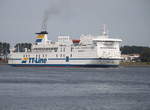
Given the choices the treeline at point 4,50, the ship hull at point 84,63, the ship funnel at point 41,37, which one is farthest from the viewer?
the treeline at point 4,50

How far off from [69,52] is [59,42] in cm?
541

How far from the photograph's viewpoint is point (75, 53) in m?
91.4

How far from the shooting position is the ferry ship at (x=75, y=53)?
88125 mm

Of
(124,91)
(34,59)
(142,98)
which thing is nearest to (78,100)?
(142,98)

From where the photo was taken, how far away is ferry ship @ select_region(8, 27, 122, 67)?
88125mm

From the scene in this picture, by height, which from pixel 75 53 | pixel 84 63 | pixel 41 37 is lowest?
pixel 84 63

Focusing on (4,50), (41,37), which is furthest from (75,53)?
(4,50)

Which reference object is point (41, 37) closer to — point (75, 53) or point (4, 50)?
point (75, 53)

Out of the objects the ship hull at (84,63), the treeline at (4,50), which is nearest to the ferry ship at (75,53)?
the ship hull at (84,63)

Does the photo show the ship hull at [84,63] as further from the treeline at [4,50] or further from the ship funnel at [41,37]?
the treeline at [4,50]

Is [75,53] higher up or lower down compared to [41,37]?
lower down

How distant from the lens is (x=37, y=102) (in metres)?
31.7

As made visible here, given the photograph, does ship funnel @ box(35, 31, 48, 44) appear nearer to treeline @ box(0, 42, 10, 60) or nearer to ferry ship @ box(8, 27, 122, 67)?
ferry ship @ box(8, 27, 122, 67)

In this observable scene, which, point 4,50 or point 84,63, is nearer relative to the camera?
point 84,63
